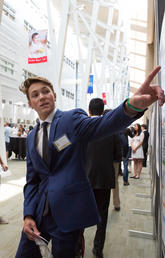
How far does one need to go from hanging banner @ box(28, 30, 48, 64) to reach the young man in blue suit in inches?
267

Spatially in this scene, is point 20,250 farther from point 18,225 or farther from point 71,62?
point 71,62

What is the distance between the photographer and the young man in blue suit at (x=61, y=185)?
4.33 ft

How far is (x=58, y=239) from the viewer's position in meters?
1.34

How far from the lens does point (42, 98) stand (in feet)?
4.85

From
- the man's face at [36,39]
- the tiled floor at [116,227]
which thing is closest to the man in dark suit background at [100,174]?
the tiled floor at [116,227]

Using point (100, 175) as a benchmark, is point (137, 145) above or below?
below

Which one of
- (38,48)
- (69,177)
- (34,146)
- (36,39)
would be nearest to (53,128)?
(34,146)

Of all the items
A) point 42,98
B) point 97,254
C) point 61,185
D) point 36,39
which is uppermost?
point 36,39

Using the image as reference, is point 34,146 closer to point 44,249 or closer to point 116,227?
point 44,249

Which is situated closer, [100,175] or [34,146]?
[34,146]

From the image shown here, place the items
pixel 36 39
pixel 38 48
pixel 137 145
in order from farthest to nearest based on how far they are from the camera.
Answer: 1. pixel 36 39
2. pixel 38 48
3. pixel 137 145

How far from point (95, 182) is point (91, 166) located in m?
0.19

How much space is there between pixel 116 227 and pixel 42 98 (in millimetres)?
2737

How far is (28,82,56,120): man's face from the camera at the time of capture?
149 cm
